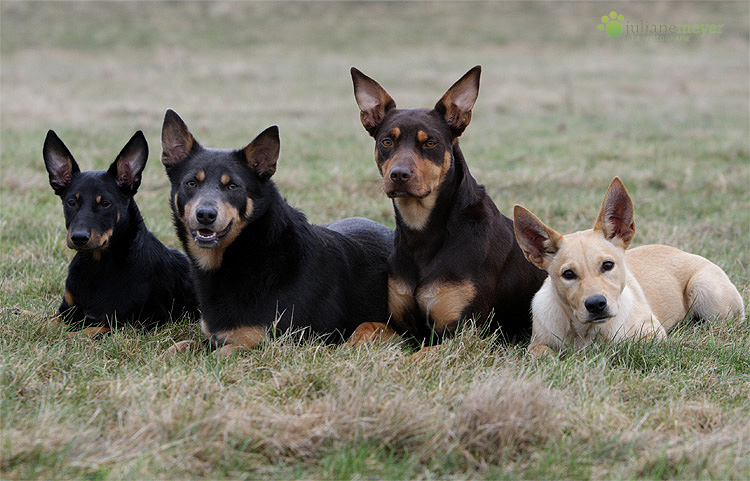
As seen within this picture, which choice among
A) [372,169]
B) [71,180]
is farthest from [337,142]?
[71,180]

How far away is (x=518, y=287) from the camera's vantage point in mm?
5160

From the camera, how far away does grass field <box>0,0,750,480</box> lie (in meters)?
3.30

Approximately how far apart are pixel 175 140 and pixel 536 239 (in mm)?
2338

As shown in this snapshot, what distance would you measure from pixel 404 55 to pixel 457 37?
5.31 metres

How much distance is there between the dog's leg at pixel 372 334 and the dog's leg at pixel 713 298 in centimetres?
218

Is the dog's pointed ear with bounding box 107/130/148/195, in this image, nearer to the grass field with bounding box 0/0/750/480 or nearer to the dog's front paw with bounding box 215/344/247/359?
the grass field with bounding box 0/0/750/480

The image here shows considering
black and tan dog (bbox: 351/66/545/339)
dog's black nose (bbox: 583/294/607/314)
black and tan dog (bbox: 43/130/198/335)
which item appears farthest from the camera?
black and tan dog (bbox: 43/130/198/335)

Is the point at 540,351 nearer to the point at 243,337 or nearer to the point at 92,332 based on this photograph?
the point at 243,337

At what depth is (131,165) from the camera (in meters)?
5.40

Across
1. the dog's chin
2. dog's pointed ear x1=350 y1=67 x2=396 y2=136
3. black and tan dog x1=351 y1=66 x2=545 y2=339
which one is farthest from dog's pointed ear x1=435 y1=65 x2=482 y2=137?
the dog's chin

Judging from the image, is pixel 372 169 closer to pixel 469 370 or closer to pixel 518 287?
pixel 518 287

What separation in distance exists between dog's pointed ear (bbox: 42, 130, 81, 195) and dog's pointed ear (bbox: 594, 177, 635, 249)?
3.52 metres

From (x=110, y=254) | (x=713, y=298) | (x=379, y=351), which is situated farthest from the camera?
(x=713, y=298)

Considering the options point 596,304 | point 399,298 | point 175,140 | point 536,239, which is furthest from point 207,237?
point 596,304
